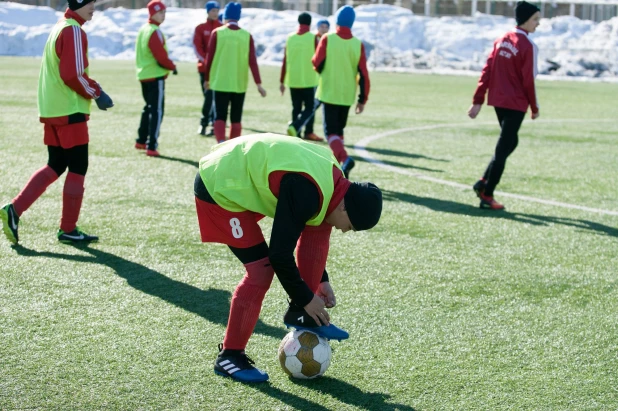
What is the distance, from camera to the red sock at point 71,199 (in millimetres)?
6766

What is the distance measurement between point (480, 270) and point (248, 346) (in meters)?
2.43

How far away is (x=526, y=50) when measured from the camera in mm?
8461

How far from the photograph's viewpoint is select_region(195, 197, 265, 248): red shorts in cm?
420

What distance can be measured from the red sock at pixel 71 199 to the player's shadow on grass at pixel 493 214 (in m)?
3.59

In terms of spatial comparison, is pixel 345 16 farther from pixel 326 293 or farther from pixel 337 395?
pixel 337 395

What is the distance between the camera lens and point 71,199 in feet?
22.3

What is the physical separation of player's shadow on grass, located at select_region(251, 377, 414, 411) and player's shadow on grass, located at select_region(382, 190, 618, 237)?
453 centimetres

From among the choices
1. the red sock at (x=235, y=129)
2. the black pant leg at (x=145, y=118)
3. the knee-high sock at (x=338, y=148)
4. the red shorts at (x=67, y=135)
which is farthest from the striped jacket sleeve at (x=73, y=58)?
the red sock at (x=235, y=129)

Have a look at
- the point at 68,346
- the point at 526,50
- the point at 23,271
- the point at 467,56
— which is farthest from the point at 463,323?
the point at 467,56

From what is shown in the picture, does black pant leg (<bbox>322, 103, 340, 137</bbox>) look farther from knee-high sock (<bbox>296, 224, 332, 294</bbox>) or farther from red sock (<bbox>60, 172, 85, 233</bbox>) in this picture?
knee-high sock (<bbox>296, 224, 332, 294</bbox>)

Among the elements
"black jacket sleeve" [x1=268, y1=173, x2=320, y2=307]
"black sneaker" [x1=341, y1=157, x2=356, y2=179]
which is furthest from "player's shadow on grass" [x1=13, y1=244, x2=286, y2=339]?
"black sneaker" [x1=341, y1=157, x2=356, y2=179]

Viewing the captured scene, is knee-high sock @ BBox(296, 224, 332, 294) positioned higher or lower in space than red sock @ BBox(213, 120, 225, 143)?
higher

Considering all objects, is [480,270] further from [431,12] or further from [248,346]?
[431,12]

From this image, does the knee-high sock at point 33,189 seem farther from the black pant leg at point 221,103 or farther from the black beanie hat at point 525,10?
the black pant leg at point 221,103
